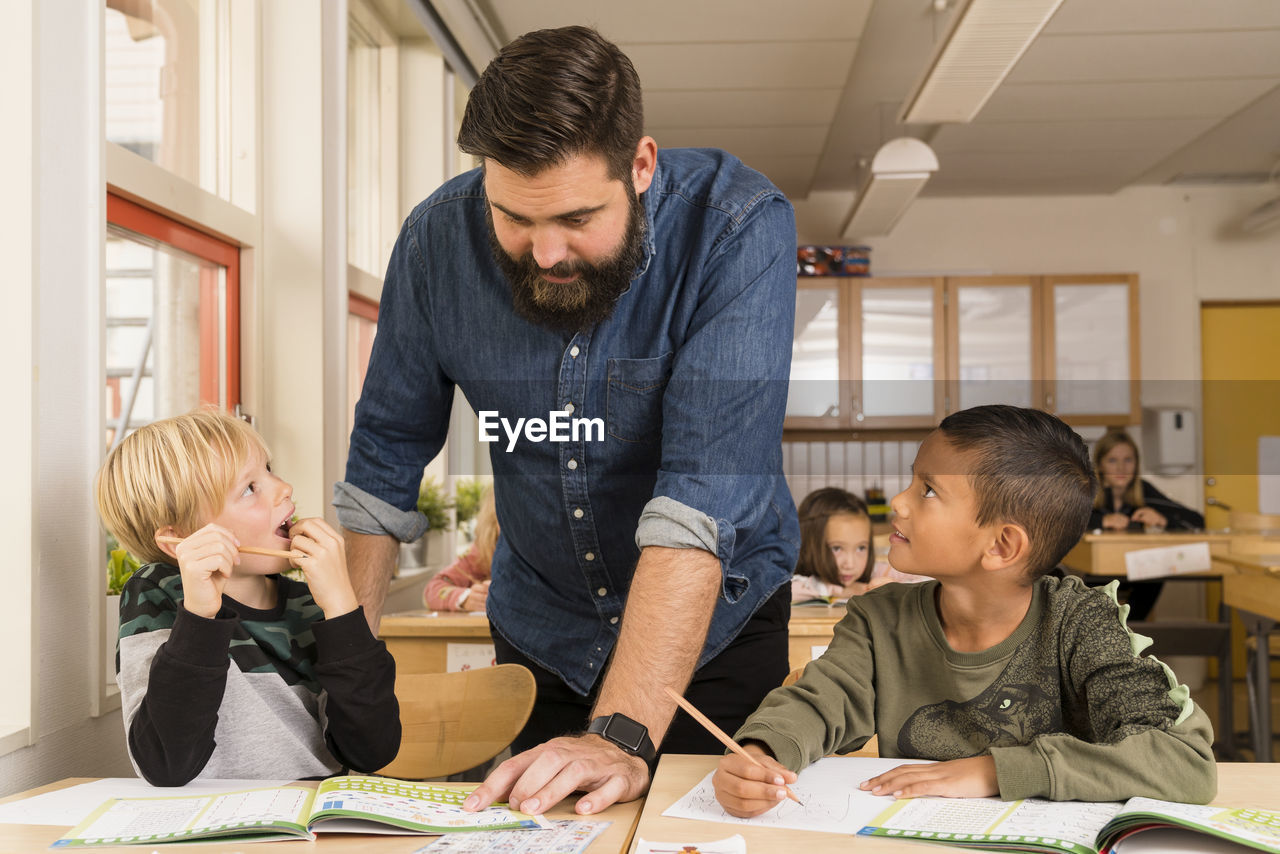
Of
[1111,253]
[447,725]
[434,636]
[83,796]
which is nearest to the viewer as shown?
[83,796]

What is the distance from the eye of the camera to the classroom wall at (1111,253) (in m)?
6.09

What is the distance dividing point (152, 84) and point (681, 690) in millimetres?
1679

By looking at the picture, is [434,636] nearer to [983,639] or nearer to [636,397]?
[636,397]

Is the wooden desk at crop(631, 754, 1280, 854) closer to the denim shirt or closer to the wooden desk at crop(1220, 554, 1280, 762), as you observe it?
the denim shirt

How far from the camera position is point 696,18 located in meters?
3.71

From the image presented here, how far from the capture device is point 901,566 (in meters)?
1.30

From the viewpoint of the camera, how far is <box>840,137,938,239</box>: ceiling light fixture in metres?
4.36

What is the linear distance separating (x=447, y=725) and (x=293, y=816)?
0.62 m

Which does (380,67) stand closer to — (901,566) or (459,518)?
(459,518)

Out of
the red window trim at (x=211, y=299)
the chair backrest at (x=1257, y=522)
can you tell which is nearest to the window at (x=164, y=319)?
the red window trim at (x=211, y=299)

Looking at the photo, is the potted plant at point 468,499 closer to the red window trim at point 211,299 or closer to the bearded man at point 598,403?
the red window trim at point 211,299

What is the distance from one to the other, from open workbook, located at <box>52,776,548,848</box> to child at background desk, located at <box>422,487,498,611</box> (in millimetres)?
1803

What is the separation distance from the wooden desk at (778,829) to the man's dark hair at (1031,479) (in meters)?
0.32

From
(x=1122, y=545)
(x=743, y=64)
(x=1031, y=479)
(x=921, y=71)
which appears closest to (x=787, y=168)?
(x=743, y=64)
